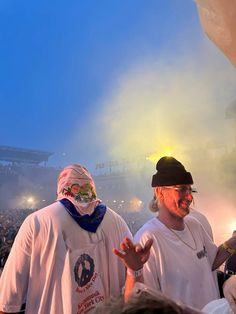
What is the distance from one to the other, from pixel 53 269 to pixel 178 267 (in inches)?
31.9

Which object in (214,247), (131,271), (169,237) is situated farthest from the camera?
(214,247)

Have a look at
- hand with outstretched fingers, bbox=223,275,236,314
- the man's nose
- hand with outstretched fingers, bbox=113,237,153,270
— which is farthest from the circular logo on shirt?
hand with outstretched fingers, bbox=223,275,236,314

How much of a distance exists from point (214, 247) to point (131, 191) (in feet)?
165

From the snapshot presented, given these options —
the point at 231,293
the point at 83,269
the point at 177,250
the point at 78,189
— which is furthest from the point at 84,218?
the point at 231,293

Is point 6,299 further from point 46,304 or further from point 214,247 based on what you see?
point 214,247

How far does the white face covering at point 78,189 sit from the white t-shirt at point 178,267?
0.42 m

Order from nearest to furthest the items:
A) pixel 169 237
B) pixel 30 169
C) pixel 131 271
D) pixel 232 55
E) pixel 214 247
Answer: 1. pixel 131 271
2. pixel 232 55
3. pixel 169 237
4. pixel 214 247
5. pixel 30 169

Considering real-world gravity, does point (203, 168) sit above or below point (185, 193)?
above

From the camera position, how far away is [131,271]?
172cm

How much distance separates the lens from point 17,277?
6.68ft

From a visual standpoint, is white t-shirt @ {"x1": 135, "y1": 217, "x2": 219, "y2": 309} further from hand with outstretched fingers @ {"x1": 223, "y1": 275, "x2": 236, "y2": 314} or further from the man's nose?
hand with outstretched fingers @ {"x1": 223, "y1": 275, "x2": 236, "y2": 314}

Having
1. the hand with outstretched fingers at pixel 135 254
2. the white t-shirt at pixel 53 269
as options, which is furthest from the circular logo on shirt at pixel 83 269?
the hand with outstretched fingers at pixel 135 254

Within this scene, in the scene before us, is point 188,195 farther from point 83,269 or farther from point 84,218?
point 83,269

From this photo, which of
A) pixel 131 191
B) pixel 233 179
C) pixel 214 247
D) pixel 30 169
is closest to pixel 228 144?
pixel 233 179
